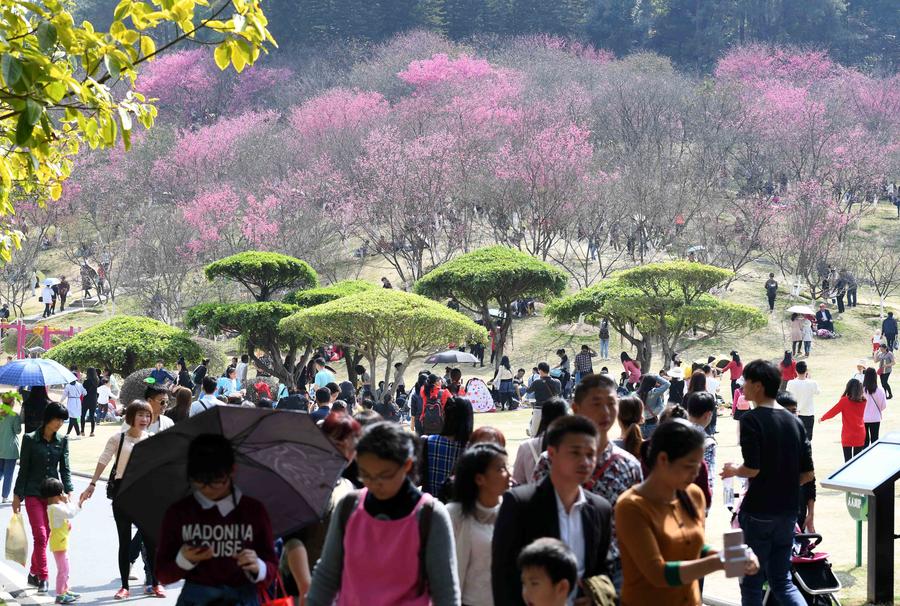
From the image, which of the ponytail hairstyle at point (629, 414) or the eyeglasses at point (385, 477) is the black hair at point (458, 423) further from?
A: the eyeglasses at point (385, 477)

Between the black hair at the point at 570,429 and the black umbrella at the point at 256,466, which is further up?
the black hair at the point at 570,429

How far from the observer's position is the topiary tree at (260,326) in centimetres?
2817

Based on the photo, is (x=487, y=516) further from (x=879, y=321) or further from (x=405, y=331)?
(x=879, y=321)

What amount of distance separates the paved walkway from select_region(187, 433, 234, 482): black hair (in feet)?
13.4

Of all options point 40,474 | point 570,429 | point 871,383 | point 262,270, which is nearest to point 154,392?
point 40,474

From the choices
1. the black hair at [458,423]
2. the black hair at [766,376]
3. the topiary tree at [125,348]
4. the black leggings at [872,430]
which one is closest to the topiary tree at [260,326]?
the topiary tree at [125,348]

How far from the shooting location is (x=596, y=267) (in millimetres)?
47500

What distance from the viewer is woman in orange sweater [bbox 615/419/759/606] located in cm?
428

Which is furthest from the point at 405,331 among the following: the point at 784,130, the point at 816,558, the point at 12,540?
the point at 784,130

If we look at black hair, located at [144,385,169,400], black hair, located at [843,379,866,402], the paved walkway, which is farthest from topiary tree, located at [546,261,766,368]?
black hair, located at [144,385,169,400]

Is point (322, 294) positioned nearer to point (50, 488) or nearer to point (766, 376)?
point (50, 488)

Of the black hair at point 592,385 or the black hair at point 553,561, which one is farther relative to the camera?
the black hair at point 592,385

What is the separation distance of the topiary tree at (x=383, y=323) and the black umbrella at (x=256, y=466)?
19743 millimetres

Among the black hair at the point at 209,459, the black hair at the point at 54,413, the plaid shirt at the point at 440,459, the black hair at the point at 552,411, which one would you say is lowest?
the black hair at the point at 54,413
